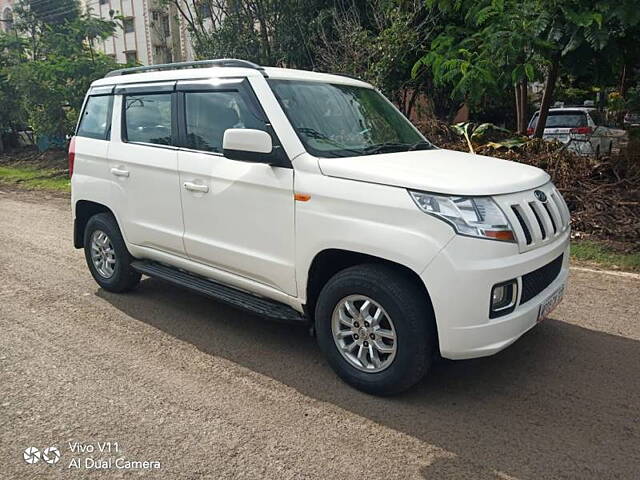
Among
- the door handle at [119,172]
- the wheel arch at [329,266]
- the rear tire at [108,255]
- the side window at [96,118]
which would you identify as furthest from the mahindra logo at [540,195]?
the side window at [96,118]

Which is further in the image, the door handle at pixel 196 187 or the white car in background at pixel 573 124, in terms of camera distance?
the white car in background at pixel 573 124

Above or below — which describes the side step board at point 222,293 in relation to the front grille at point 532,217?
below

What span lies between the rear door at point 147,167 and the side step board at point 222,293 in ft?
0.68

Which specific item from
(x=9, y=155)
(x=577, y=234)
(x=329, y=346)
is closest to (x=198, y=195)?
(x=329, y=346)

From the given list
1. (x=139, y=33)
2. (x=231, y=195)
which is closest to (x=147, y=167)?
(x=231, y=195)

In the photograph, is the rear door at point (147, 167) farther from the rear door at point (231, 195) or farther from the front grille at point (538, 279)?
the front grille at point (538, 279)

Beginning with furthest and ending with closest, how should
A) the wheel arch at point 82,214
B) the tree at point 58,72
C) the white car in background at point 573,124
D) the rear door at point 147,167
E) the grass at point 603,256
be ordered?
the tree at point 58,72 → the white car in background at point 573,124 → the grass at point 603,256 → the wheel arch at point 82,214 → the rear door at point 147,167

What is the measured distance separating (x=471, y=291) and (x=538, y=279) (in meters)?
0.65

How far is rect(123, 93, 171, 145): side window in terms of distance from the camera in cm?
457

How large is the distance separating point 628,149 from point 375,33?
6.50 m

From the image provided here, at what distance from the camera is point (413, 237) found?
309cm

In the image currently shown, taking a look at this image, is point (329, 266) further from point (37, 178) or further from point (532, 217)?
point (37, 178)

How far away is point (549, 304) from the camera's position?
3484 millimetres

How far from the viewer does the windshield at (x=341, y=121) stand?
3756 mm
